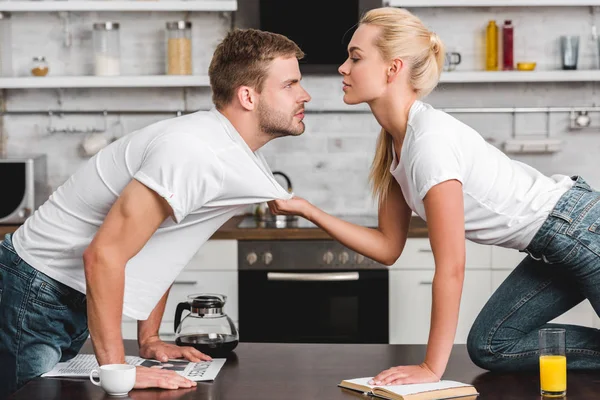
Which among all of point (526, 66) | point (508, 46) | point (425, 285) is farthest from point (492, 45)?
point (425, 285)

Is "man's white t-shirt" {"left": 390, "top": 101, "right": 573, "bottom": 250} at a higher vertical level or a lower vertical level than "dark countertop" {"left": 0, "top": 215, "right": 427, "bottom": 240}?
higher

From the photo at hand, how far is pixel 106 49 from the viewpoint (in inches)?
182

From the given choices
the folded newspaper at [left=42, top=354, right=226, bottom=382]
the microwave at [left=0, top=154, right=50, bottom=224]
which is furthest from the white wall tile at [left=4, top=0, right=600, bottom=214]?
the folded newspaper at [left=42, top=354, right=226, bottom=382]

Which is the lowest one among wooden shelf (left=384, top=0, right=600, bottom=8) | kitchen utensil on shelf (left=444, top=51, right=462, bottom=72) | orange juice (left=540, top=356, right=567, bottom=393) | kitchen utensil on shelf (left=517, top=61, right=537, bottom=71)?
orange juice (left=540, top=356, right=567, bottom=393)

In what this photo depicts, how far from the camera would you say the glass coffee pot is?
91.7 inches

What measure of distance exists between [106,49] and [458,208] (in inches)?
116

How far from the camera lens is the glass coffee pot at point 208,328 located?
7.64 feet

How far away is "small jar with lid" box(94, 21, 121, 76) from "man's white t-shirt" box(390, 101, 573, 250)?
247 centimetres

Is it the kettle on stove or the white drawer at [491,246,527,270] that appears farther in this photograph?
the kettle on stove

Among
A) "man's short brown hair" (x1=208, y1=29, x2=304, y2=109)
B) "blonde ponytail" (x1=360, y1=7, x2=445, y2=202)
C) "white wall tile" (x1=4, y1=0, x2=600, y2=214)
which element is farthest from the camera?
"white wall tile" (x1=4, y1=0, x2=600, y2=214)

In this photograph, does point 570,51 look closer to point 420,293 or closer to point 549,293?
point 420,293

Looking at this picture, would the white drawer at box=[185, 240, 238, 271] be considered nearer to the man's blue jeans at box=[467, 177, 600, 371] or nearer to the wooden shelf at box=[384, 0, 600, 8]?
the wooden shelf at box=[384, 0, 600, 8]

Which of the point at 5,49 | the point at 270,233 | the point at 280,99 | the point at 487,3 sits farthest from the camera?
the point at 5,49

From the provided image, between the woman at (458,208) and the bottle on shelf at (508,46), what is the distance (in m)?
2.16
